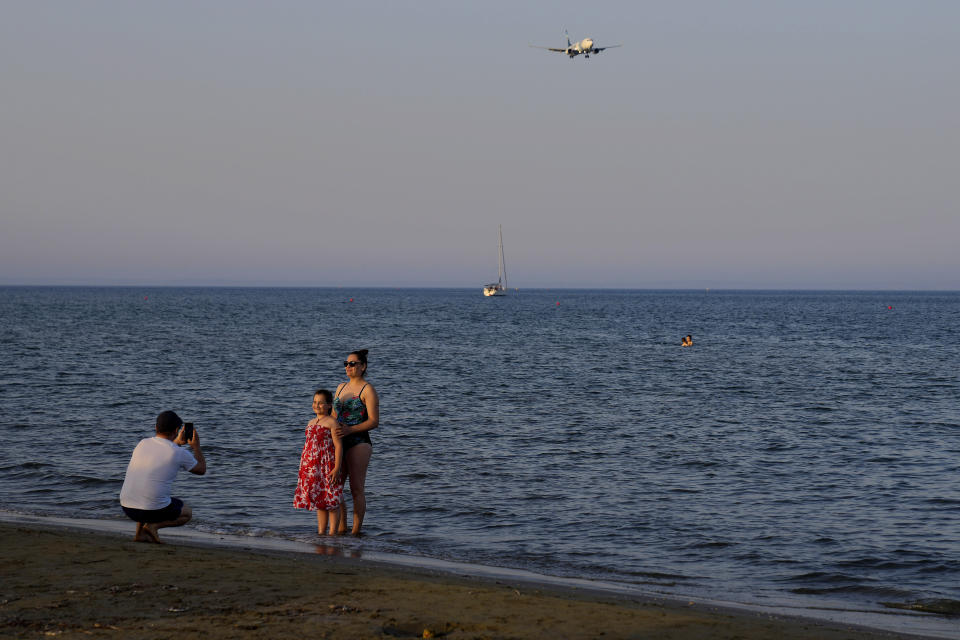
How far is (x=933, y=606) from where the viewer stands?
9.34 m

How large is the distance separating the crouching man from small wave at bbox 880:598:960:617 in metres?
7.38

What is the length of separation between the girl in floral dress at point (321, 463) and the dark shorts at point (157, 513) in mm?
1489

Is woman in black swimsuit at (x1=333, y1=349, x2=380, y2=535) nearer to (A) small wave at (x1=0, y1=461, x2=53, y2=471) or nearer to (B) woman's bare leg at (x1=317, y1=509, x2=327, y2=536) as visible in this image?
(B) woman's bare leg at (x1=317, y1=509, x2=327, y2=536)

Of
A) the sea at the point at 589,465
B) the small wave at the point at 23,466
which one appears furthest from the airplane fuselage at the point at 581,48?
the small wave at the point at 23,466

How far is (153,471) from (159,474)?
7 centimetres

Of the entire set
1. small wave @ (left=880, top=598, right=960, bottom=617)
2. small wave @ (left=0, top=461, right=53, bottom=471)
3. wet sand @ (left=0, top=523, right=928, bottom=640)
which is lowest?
small wave @ (left=880, top=598, right=960, bottom=617)

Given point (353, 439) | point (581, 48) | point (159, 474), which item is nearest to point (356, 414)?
point (353, 439)

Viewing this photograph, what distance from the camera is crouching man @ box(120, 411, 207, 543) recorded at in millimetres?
9320

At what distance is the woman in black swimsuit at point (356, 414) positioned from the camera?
416 inches

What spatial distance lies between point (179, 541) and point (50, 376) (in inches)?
1054

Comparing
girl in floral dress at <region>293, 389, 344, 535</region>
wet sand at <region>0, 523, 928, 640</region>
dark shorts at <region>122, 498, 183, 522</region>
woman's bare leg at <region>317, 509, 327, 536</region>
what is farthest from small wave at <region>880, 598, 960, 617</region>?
dark shorts at <region>122, 498, 183, 522</region>

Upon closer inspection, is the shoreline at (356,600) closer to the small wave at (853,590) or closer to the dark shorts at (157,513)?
the dark shorts at (157,513)

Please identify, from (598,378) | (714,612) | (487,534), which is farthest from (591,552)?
(598,378)

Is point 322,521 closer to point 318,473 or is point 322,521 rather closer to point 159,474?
point 318,473
